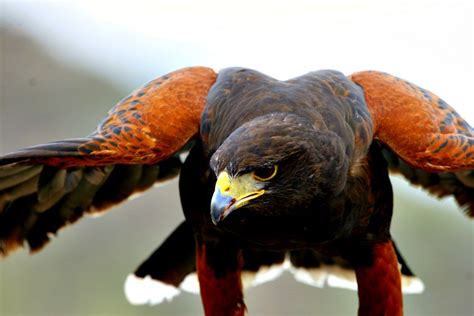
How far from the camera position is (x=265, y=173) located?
195 inches

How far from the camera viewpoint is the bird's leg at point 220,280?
646 cm

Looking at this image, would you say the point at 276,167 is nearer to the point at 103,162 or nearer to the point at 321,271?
the point at 103,162

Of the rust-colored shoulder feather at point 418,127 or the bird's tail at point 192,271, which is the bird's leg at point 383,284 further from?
the bird's tail at point 192,271

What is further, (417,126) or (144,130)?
(417,126)

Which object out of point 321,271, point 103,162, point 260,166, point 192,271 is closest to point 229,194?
point 260,166

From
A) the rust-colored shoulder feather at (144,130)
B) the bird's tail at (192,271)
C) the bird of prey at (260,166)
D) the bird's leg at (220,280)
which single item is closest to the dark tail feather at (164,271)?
the bird's tail at (192,271)

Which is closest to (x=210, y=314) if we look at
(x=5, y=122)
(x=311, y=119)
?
(x=311, y=119)

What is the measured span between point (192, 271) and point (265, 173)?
9.36 feet

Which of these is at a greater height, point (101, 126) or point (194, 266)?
point (101, 126)

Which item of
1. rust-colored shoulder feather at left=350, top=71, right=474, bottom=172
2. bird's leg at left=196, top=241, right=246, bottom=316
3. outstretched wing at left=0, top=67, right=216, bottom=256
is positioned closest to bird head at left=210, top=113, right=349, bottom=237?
rust-colored shoulder feather at left=350, top=71, right=474, bottom=172

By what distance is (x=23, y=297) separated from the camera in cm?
934

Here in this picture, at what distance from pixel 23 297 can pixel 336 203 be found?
16.0ft

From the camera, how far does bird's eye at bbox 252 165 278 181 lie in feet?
16.1

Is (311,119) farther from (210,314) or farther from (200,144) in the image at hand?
(210,314)
